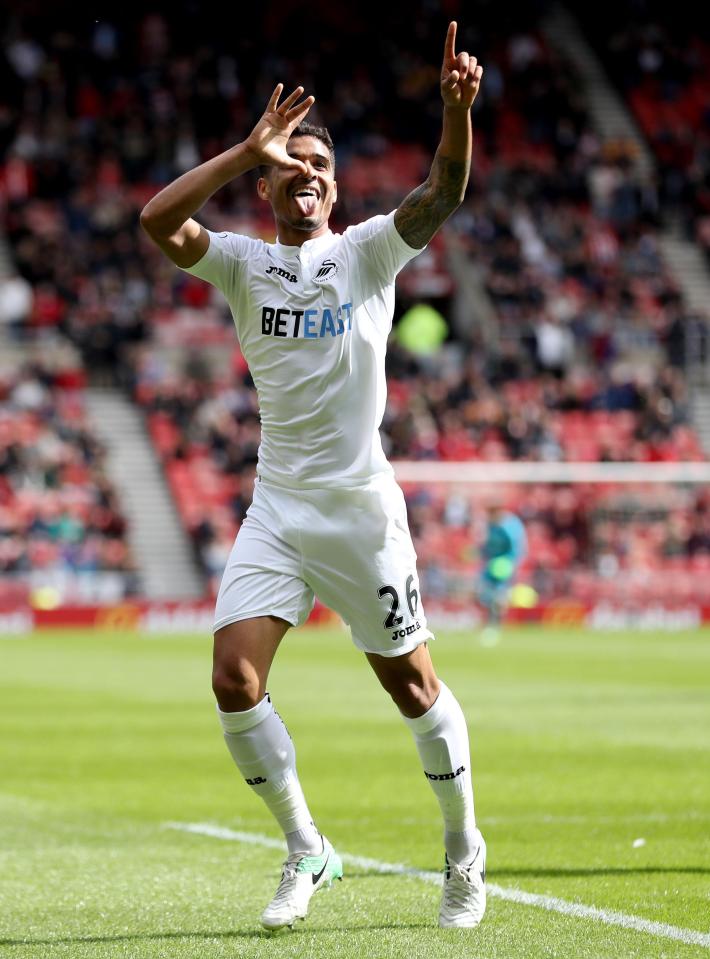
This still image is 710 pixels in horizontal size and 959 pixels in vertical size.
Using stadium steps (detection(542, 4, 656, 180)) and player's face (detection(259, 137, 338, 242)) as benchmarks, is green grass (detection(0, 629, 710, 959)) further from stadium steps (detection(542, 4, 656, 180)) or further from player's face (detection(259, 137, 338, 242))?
stadium steps (detection(542, 4, 656, 180))

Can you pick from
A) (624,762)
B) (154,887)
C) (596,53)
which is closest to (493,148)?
(596,53)

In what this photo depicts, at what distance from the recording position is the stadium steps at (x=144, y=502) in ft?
103

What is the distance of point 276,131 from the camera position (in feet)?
20.1

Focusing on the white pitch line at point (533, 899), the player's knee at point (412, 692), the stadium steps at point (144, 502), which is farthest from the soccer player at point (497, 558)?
the player's knee at point (412, 692)

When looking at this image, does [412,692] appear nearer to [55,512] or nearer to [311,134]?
[311,134]

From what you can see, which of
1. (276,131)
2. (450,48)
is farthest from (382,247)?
(450,48)

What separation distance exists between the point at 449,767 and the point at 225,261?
82.0 inches

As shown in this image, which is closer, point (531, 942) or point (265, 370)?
point (531, 942)

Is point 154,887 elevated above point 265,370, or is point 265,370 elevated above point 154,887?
point 265,370

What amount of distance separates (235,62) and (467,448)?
37.7ft

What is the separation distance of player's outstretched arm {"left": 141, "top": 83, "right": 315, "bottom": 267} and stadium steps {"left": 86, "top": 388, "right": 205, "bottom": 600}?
80.9 feet

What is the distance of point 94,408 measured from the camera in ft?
110

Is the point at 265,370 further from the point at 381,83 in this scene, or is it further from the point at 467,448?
the point at 381,83

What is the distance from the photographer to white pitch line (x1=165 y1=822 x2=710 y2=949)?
19.9ft
